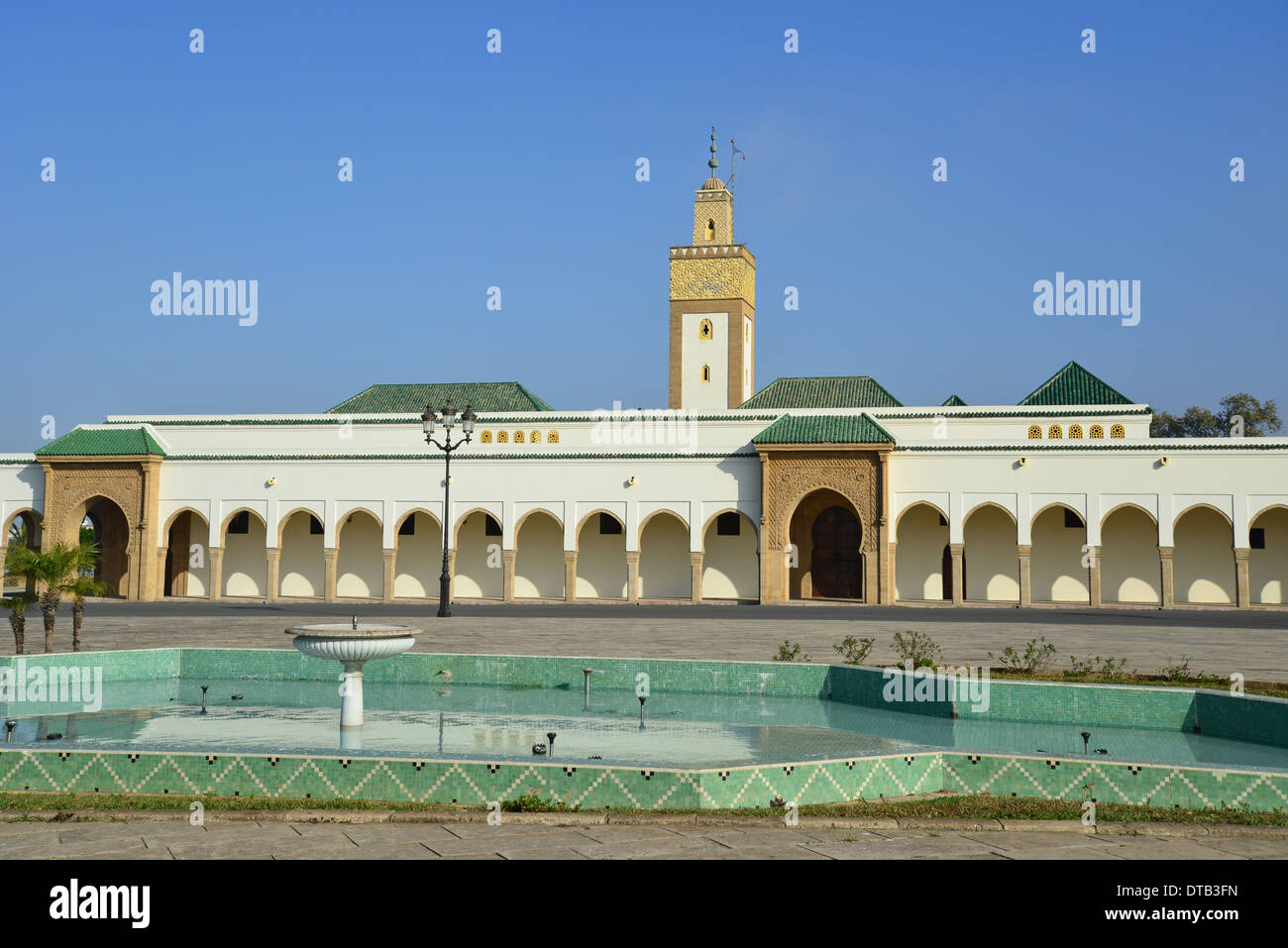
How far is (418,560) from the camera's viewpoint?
33094mm

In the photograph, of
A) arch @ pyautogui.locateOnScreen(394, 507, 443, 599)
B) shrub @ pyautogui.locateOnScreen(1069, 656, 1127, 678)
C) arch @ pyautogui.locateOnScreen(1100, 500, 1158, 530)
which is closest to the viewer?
shrub @ pyautogui.locateOnScreen(1069, 656, 1127, 678)

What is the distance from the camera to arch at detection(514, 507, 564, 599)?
32.6m

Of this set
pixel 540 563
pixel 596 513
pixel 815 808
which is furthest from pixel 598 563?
pixel 815 808

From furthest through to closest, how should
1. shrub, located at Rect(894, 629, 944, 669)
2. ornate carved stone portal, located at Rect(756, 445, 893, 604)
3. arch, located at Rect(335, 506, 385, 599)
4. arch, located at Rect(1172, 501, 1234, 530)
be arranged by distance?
arch, located at Rect(335, 506, 385, 599) → ornate carved stone portal, located at Rect(756, 445, 893, 604) → arch, located at Rect(1172, 501, 1234, 530) → shrub, located at Rect(894, 629, 944, 669)

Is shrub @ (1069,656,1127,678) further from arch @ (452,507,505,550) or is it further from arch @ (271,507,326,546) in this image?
arch @ (271,507,326,546)

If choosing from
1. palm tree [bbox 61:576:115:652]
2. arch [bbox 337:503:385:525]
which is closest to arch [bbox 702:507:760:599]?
arch [bbox 337:503:385:525]

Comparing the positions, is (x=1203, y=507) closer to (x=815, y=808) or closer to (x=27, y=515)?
(x=815, y=808)

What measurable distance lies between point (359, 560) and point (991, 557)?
17360 millimetres

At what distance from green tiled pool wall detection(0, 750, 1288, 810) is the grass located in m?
0.15

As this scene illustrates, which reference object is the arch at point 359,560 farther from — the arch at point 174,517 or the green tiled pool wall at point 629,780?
the green tiled pool wall at point 629,780

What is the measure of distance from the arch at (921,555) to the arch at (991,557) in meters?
0.58

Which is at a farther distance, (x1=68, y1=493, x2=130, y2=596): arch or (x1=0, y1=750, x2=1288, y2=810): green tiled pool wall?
(x1=68, y1=493, x2=130, y2=596): arch

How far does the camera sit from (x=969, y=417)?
30812mm
